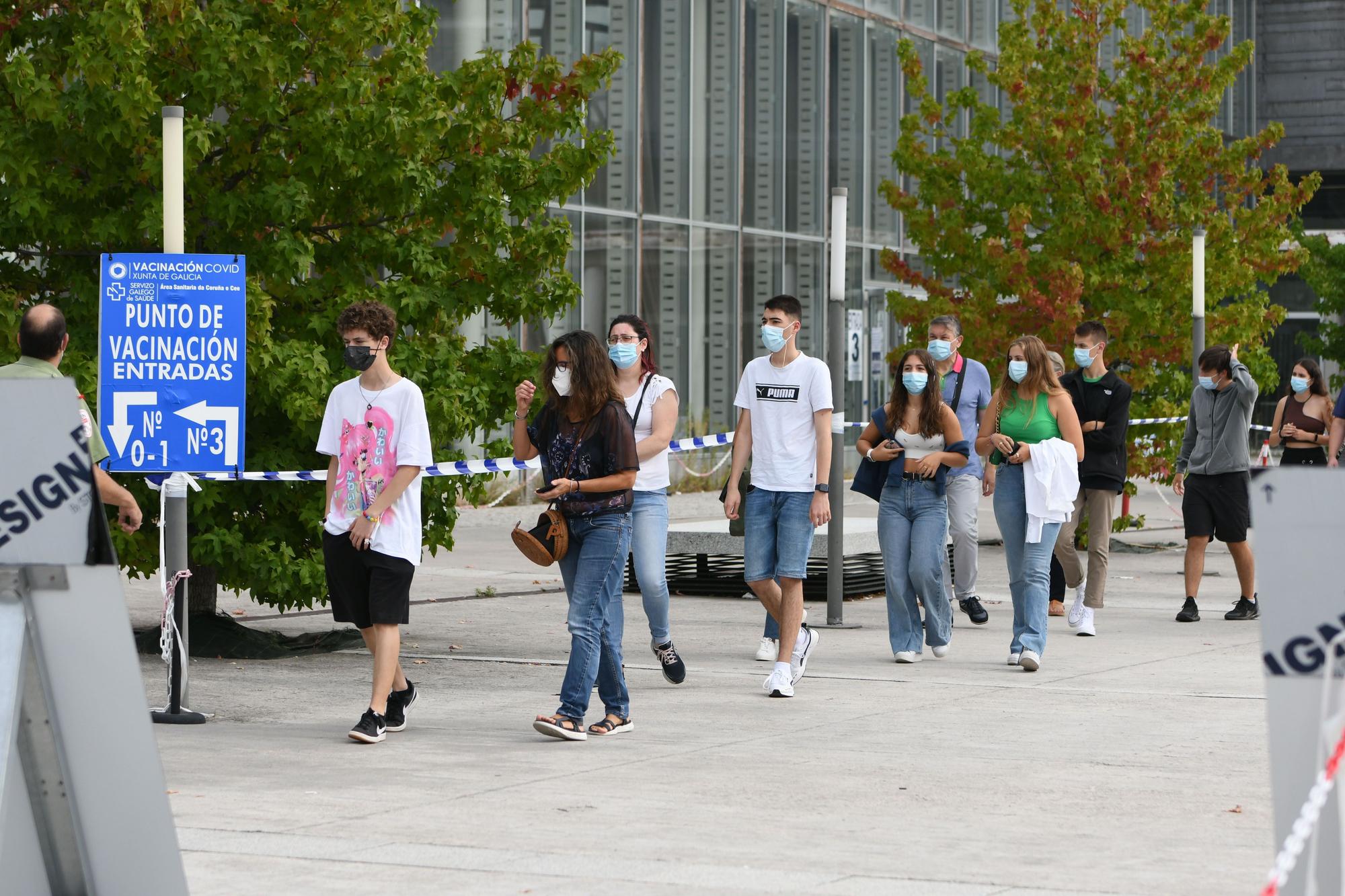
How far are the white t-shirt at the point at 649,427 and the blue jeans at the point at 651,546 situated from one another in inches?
2.1

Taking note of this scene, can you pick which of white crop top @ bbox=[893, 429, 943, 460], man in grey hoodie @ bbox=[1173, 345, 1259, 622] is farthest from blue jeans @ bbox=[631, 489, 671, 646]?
man in grey hoodie @ bbox=[1173, 345, 1259, 622]

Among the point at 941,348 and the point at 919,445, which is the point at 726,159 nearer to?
the point at 941,348

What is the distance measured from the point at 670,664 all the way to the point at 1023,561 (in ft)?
7.20

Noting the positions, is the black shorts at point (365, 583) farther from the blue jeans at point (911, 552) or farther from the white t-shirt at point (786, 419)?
the blue jeans at point (911, 552)

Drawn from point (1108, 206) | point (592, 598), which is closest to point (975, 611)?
point (592, 598)

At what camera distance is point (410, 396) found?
857 cm

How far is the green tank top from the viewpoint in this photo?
11617 mm

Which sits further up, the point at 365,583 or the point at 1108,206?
the point at 1108,206

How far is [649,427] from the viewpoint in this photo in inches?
396

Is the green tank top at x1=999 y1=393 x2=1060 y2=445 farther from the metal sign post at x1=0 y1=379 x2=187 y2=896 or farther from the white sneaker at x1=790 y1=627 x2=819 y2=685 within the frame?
A: the metal sign post at x1=0 y1=379 x2=187 y2=896

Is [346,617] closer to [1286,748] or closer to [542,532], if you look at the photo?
[542,532]

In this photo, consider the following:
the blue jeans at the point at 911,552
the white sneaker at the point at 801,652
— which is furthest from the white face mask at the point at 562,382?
the blue jeans at the point at 911,552

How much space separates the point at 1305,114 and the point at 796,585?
43.0 m

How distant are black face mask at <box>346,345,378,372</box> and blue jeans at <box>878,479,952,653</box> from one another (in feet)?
11.9
